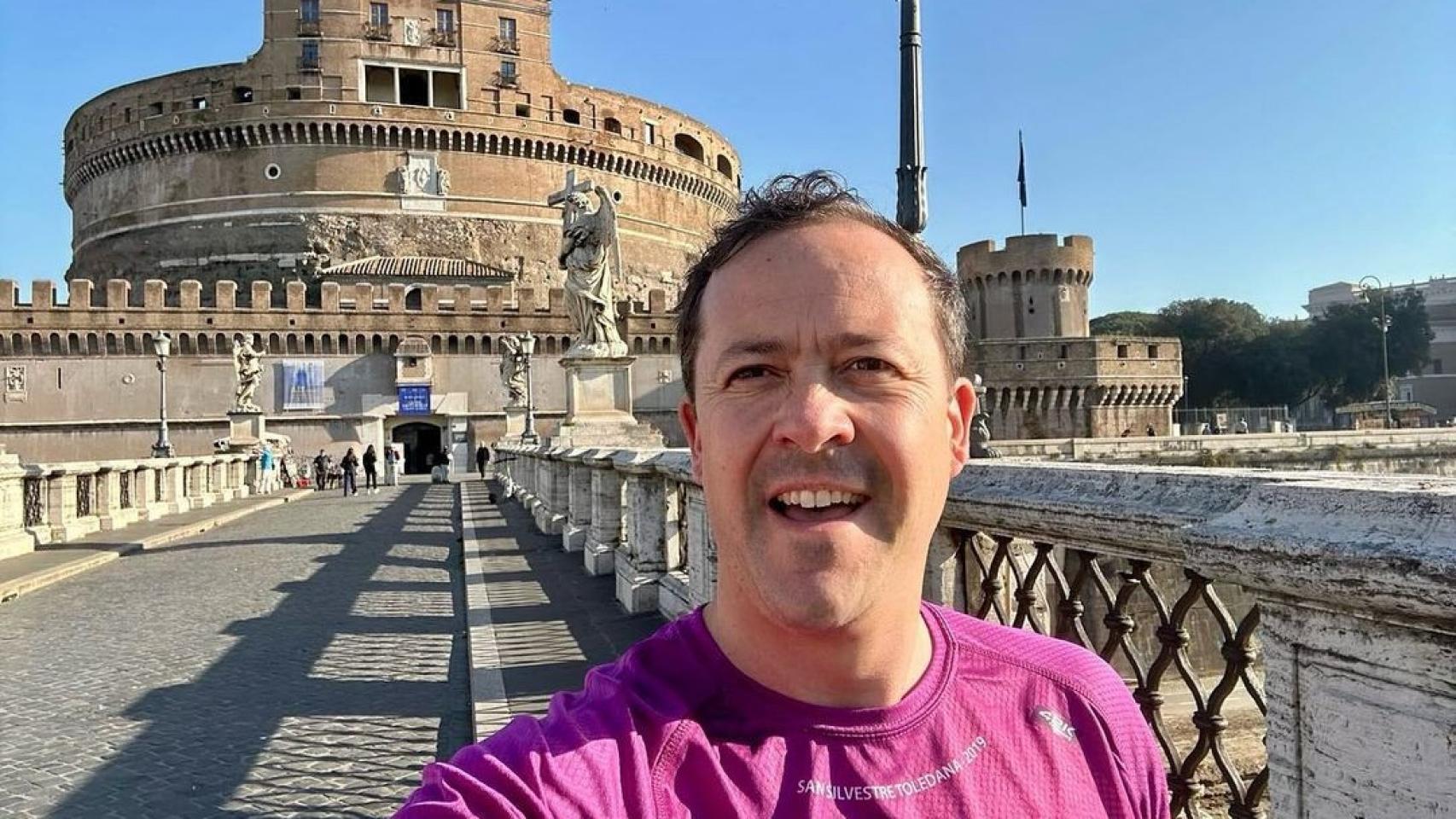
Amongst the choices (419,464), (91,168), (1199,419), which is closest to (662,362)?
(419,464)

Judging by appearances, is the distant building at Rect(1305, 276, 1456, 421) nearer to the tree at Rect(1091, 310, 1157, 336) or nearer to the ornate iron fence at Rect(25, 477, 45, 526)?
the tree at Rect(1091, 310, 1157, 336)

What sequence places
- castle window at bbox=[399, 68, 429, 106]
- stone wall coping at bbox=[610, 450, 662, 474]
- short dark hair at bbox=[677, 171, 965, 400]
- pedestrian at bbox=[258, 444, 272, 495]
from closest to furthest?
short dark hair at bbox=[677, 171, 965, 400] < stone wall coping at bbox=[610, 450, 662, 474] < pedestrian at bbox=[258, 444, 272, 495] < castle window at bbox=[399, 68, 429, 106]

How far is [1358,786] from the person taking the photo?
4.09 feet

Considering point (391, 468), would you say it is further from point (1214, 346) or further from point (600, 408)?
point (1214, 346)

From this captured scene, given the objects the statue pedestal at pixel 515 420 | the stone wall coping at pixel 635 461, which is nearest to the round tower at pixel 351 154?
the statue pedestal at pixel 515 420

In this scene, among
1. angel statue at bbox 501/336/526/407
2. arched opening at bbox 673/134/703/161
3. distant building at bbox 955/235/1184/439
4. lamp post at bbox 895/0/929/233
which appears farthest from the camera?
arched opening at bbox 673/134/703/161

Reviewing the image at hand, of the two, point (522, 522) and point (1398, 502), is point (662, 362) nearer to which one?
point (522, 522)

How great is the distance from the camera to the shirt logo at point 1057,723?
3.99 ft

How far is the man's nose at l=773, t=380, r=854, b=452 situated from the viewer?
44.3 inches

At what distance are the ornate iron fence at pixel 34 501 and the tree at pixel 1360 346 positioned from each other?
56.9 m

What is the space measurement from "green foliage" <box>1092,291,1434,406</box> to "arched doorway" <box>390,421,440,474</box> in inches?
1536

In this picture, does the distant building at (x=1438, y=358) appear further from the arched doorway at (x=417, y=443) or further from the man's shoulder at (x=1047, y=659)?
the man's shoulder at (x=1047, y=659)

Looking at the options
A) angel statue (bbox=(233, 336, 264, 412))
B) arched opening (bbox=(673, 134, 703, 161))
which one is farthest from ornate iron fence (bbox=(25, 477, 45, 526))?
arched opening (bbox=(673, 134, 703, 161))

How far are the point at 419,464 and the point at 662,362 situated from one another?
10549 mm
